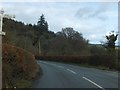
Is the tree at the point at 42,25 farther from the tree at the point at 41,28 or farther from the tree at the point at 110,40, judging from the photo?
the tree at the point at 110,40

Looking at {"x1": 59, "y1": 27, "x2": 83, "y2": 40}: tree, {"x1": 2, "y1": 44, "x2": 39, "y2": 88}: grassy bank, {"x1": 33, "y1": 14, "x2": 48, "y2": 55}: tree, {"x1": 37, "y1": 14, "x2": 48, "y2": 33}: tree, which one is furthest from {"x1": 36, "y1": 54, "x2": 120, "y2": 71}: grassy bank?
{"x1": 37, "y1": 14, "x2": 48, "y2": 33}: tree

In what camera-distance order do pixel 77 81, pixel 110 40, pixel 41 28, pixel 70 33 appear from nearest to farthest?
pixel 77 81, pixel 110 40, pixel 70 33, pixel 41 28

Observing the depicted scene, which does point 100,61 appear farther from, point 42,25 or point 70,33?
point 42,25

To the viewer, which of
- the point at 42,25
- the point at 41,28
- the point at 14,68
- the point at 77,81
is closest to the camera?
the point at 14,68

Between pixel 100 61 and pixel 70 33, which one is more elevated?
pixel 70 33

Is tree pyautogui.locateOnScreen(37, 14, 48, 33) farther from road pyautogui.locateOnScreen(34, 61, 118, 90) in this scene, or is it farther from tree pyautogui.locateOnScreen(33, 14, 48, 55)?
road pyautogui.locateOnScreen(34, 61, 118, 90)

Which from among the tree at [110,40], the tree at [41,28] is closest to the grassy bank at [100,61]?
the tree at [110,40]

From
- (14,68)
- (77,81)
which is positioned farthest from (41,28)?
(14,68)

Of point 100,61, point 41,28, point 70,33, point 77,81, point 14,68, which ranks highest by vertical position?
point 41,28

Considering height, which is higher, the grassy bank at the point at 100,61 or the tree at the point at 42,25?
the tree at the point at 42,25

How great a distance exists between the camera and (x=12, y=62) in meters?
18.3

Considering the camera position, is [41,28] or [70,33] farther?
[41,28]

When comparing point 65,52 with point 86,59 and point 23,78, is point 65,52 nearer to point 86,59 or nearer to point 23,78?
point 86,59

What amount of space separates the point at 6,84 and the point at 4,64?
1.05 m
